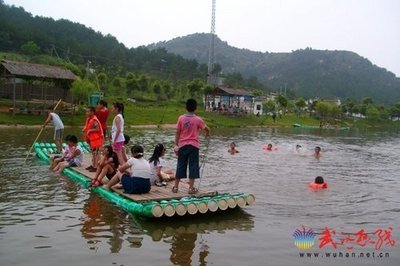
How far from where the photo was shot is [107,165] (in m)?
11.5

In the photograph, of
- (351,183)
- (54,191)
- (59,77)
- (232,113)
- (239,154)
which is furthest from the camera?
(232,113)

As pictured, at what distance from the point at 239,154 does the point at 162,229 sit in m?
15.3

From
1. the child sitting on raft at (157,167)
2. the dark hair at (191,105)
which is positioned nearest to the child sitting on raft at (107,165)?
the child sitting on raft at (157,167)

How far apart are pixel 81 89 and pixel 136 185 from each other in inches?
1272

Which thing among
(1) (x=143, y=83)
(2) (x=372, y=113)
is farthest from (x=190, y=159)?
(2) (x=372, y=113)

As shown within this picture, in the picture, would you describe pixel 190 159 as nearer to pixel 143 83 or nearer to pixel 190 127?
pixel 190 127

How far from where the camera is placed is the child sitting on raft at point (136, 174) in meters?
10.0

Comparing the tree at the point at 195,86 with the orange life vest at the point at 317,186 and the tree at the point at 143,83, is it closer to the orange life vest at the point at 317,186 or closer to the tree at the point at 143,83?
the tree at the point at 143,83

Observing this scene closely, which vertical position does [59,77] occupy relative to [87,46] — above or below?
below

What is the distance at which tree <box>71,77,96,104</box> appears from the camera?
4034cm

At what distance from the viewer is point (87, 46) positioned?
101 m

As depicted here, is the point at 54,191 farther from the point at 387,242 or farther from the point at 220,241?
the point at 387,242

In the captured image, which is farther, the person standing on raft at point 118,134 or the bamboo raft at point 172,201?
the person standing on raft at point 118,134

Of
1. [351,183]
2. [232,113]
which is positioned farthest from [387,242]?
[232,113]
